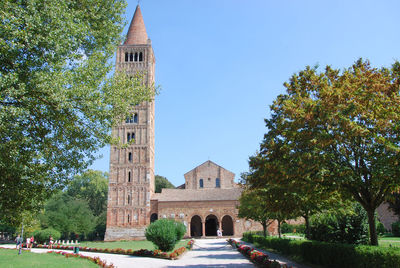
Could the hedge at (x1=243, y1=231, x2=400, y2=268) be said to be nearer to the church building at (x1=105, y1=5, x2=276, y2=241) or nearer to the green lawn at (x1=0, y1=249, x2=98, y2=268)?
the green lawn at (x1=0, y1=249, x2=98, y2=268)

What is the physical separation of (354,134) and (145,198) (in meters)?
37.9

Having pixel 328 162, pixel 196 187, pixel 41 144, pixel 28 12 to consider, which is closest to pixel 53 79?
pixel 28 12

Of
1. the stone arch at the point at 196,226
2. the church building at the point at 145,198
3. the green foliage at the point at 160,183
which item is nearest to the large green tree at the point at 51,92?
the church building at the point at 145,198

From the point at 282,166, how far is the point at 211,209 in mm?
35921

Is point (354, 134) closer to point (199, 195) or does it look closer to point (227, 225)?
point (199, 195)

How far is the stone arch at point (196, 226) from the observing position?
48500 mm

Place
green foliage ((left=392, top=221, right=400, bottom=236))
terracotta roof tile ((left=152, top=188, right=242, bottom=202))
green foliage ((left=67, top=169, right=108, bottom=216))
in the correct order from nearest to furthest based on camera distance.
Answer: green foliage ((left=392, top=221, right=400, bottom=236)), terracotta roof tile ((left=152, top=188, right=242, bottom=202)), green foliage ((left=67, top=169, right=108, bottom=216))

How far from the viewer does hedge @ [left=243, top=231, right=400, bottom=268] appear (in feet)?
28.8

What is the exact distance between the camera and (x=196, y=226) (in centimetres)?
4878

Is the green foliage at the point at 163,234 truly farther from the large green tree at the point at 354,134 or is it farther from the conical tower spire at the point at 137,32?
the conical tower spire at the point at 137,32

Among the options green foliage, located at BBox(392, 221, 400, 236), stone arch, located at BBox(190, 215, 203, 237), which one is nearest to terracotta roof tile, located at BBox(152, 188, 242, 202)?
stone arch, located at BBox(190, 215, 203, 237)

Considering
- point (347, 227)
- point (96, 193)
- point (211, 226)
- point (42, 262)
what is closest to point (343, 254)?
point (347, 227)

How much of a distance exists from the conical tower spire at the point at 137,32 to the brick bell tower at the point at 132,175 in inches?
138

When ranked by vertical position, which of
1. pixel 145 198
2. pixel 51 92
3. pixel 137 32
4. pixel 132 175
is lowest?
pixel 145 198
